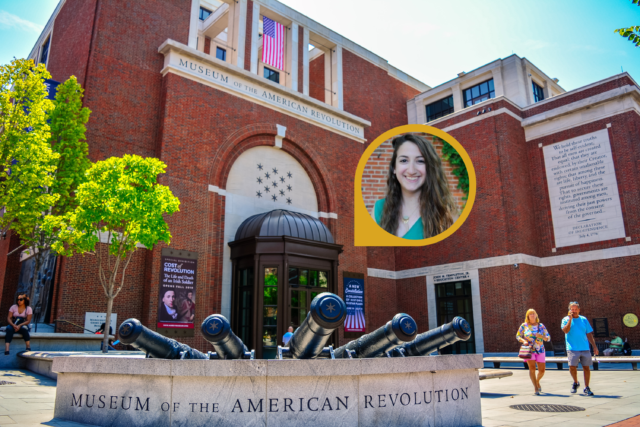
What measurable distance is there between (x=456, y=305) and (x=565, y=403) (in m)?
17.5

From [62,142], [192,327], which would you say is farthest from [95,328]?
[62,142]

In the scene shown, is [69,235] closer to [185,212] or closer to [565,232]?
[185,212]

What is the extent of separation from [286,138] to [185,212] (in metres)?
6.34

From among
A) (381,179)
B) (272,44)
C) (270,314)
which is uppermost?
(272,44)

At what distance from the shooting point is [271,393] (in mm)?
5328

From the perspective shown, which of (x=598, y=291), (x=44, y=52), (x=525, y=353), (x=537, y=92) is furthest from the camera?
(x=537, y=92)

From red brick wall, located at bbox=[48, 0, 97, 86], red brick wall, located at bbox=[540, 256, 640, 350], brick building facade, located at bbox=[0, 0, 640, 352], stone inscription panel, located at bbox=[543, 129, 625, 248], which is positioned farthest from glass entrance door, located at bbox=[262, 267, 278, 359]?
stone inscription panel, located at bbox=[543, 129, 625, 248]

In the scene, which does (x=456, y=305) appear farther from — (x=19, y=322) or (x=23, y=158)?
(x=23, y=158)

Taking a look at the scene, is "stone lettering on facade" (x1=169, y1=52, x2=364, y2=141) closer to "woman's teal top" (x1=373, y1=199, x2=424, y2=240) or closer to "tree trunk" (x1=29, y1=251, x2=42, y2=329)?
"woman's teal top" (x1=373, y1=199, x2=424, y2=240)

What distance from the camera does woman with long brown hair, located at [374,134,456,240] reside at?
15914mm

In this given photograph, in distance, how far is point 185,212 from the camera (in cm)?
1773

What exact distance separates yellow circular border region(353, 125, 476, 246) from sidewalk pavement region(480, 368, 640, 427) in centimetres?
492

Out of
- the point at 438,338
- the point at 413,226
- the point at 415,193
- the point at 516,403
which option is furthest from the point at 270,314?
the point at 438,338

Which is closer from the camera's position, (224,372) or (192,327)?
(224,372)
